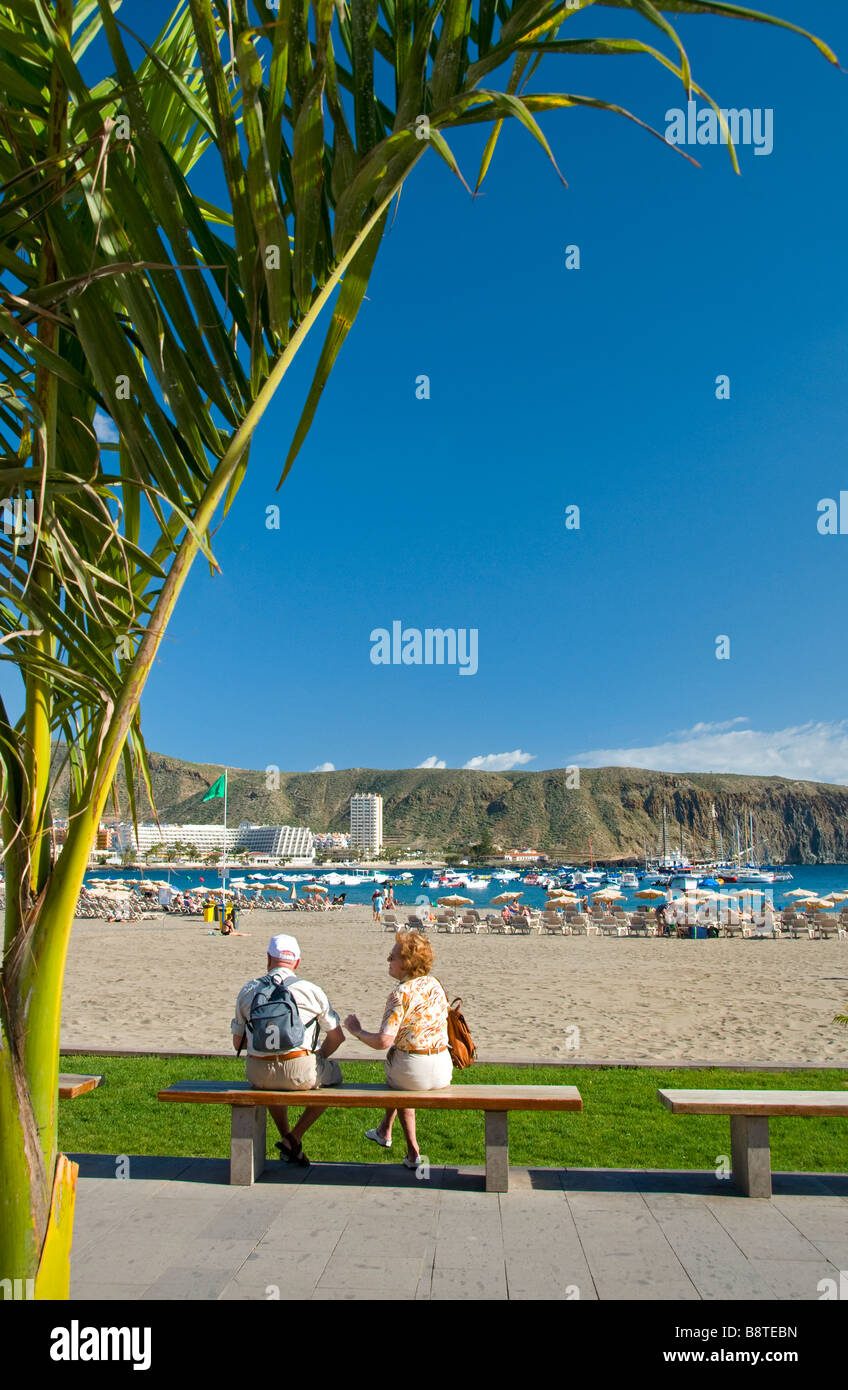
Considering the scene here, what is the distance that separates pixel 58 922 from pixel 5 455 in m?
1.17

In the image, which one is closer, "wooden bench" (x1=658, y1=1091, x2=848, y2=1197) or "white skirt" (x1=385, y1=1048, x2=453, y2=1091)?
"wooden bench" (x1=658, y1=1091, x2=848, y2=1197)

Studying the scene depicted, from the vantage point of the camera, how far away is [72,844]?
2.35 meters

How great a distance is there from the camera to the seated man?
187 inches

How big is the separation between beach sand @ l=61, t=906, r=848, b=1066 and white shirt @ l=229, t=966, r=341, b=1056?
296 centimetres

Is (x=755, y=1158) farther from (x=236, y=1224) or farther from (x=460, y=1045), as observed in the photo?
(x=236, y=1224)

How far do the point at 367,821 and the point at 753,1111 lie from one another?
150 m

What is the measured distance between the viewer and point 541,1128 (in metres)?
6.10

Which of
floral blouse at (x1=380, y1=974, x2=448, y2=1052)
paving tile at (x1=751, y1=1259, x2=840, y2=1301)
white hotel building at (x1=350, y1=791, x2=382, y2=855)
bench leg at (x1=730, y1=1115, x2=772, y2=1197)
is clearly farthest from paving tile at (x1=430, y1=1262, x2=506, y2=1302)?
white hotel building at (x1=350, y1=791, x2=382, y2=855)

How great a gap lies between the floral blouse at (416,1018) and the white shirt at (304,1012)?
0.30m

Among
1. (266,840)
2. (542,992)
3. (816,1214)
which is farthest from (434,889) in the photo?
(266,840)

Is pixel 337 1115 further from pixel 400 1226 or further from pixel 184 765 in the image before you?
pixel 184 765

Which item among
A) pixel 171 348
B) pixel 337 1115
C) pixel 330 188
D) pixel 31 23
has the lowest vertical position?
pixel 337 1115

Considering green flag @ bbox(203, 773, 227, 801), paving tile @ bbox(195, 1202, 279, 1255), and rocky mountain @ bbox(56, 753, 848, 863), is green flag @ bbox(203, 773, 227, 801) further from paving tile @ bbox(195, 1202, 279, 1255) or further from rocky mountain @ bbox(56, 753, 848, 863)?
rocky mountain @ bbox(56, 753, 848, 863)
